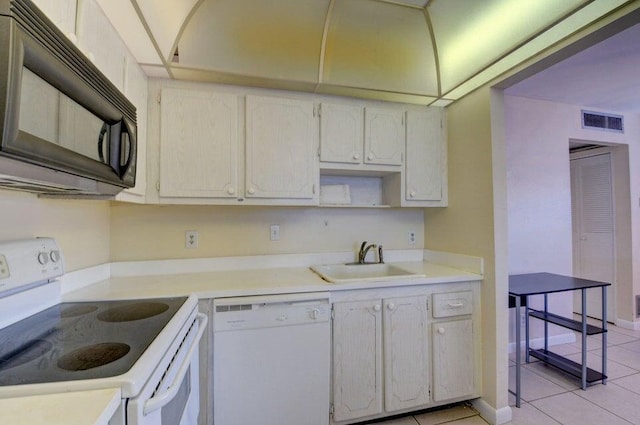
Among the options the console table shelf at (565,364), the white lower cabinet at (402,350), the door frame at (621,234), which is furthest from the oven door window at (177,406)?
the door frame at (621,234)

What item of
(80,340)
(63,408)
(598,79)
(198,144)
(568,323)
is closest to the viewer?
(63,408)

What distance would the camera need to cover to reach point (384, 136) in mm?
2160

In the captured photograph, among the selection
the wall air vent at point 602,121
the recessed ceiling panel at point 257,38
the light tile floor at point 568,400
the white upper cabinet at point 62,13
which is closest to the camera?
the white upper cabinet at point 62,13

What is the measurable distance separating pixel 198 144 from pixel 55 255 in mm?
909

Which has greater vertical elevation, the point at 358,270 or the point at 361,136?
the point at 361,136

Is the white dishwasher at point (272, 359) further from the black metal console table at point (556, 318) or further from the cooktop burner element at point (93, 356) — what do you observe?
the black metal console table at point (556, 318)

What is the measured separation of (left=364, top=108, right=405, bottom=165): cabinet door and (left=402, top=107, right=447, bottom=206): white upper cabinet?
8 centimetres

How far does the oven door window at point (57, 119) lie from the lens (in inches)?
24.1

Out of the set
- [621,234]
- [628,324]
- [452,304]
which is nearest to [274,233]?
[452,304]

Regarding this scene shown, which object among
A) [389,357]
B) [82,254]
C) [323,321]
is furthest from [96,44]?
[389,357]

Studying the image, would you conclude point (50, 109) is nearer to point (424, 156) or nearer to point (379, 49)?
point (379, 49)

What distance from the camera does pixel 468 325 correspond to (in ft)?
6.38

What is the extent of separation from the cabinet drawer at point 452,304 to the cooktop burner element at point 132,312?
5.14ft

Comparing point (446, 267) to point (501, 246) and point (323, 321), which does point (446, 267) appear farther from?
point (323, 321)
